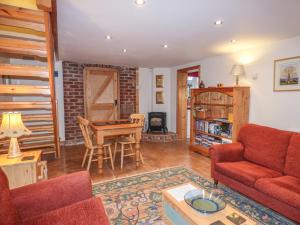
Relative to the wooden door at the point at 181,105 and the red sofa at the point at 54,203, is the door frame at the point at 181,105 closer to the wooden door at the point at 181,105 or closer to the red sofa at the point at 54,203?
the wooden door at the point at 181,105

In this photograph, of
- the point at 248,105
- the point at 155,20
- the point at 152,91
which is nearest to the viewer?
the point at 155,20

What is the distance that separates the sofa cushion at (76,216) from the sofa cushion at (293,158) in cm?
220

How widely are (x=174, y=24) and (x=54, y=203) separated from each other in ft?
7.58

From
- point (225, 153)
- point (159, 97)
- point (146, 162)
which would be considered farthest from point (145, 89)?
point (225, 153)

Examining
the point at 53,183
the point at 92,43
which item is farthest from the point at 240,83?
the point at 53,183

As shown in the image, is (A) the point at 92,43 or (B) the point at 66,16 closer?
(B) the point at 66,16

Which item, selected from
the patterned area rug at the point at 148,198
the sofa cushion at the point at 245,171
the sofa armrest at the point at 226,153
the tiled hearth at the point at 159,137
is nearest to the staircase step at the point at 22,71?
the patterned area rug at the point at 148,198

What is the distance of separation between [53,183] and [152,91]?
4.73 m

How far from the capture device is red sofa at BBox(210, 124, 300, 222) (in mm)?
1898

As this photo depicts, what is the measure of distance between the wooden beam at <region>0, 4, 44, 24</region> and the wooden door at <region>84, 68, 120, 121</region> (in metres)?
3.16

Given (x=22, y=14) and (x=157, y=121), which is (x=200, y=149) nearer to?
(x=157, y=121)

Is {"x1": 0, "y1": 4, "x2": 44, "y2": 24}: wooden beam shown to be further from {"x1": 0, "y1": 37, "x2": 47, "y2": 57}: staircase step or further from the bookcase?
the bookcase

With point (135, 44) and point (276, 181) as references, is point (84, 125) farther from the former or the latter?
point (276, 181)

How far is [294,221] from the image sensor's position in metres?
1.85
